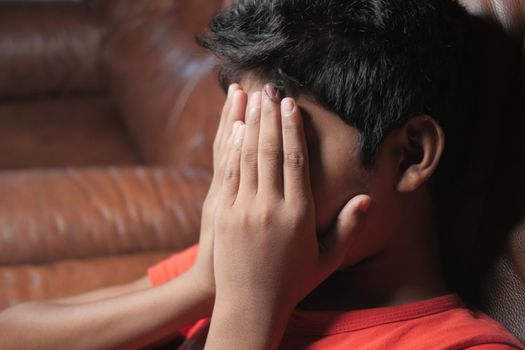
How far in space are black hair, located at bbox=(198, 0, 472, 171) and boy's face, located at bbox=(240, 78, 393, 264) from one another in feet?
0.04

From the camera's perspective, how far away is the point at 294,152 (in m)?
0.84

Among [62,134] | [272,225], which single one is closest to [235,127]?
[272,225]

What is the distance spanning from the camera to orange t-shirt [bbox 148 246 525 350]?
84 centimetres

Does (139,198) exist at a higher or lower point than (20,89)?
higher

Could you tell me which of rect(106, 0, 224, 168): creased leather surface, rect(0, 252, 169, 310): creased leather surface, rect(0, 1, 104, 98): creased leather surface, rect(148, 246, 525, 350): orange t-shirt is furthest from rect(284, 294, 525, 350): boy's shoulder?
rect(0, 1, 104, 98): creased leather surface

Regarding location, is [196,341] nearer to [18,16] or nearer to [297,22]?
[297,22]

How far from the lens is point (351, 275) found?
3.15ft

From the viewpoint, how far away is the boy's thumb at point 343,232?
85 centimetres

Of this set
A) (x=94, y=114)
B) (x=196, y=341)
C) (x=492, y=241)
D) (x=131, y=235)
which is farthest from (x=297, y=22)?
(x=94, y=114)

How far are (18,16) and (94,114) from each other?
1.55 feet

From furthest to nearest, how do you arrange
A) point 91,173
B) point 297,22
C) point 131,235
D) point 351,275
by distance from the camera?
point 91,173
point 131,235
point 351,275
point 297,22

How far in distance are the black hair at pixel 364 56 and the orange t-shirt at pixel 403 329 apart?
0.20 meters

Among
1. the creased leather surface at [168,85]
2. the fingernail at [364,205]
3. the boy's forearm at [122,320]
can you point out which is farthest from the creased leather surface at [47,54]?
the fingernail at [364,205]

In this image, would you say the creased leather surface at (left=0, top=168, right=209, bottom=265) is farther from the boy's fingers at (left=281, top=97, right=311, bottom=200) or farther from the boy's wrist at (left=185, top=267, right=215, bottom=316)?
the boy's fingers at (left=281, top=97, right=311, bottom=200)
